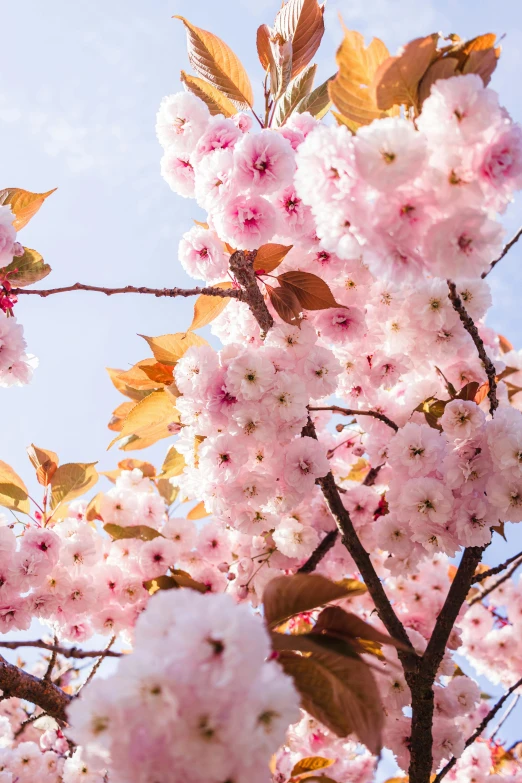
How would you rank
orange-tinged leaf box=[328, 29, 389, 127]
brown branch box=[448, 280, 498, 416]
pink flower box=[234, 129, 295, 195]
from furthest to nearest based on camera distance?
1. pink flower box=[234, 129, 295, 195]
2. brown branch box=[448, 280, 498, 416]
3. orange-tinged leaf box=[328, 29, 389, 127]

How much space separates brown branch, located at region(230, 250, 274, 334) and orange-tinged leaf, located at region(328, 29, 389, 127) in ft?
2.56

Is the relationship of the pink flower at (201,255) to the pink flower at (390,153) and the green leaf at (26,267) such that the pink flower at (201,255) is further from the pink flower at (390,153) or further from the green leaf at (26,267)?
the pink flower at (390,153)

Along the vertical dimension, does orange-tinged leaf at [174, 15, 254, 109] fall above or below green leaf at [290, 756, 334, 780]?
above

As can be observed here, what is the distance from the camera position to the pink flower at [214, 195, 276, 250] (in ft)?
5.59

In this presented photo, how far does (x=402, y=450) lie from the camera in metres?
1.85

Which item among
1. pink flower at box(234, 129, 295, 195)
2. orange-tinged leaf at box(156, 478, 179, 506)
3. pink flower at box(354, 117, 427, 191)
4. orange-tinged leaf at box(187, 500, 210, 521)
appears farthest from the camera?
orange-tinged leaf at box(156, 478, 179, 506)

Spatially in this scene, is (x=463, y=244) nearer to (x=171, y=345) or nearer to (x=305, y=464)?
(x=305, y=464)

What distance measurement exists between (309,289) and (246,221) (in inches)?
11.3

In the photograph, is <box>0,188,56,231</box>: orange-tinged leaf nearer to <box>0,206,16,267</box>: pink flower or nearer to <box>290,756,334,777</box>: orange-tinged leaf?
<box>0,206,16,267</box>: pink flower

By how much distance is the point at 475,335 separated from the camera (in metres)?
1.56

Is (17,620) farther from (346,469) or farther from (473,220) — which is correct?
(473,220)

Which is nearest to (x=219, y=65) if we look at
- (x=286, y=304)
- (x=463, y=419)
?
(x=286, y=304)

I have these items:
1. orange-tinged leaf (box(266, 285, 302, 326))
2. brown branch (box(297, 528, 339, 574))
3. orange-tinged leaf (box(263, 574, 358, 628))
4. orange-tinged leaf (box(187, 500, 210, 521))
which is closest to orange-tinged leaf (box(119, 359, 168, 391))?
orange-tinged leaf (box(266, 285, 302, 326))

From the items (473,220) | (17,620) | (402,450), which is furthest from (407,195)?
(17,620)
